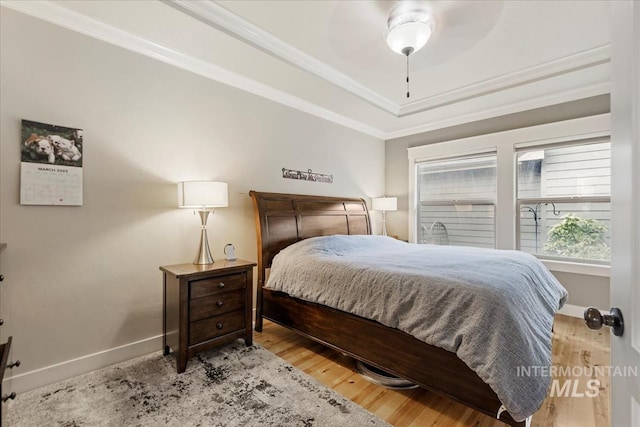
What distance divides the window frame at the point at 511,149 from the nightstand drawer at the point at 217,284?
3.32 m

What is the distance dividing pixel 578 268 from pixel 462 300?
2.69 metres

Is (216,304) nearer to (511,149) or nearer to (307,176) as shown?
(307,176)

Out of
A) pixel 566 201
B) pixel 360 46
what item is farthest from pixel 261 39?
pixel 566 201

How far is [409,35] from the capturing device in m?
2.11

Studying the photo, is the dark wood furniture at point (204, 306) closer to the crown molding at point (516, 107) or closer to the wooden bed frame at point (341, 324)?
the wooden bed frame at point (341, 324)

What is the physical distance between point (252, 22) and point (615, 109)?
228cm

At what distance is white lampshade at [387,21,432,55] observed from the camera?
2072mm

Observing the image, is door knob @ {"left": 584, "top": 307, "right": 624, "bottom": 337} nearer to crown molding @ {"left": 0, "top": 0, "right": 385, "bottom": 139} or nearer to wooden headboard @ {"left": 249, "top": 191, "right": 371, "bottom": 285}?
wooden headboard @ {"left": 249, "top": 191, "right": 371, "bottom": 285}

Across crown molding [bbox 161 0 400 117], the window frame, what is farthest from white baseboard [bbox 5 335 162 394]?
the window frame

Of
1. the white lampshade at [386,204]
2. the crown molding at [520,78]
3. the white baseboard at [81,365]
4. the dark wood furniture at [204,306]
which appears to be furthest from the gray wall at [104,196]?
the crown molding at [520,78]

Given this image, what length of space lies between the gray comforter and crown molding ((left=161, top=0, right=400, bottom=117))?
1.76 meters

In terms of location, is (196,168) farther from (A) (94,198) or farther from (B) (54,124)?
(B) (54,124)

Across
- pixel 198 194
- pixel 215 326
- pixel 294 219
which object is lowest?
pixel 215 326

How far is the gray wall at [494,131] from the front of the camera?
3.16 m
